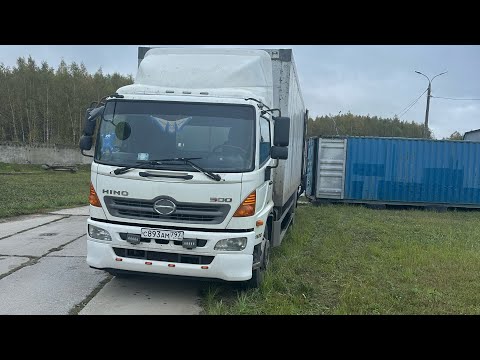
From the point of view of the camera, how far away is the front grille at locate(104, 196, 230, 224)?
Result: 177 inches

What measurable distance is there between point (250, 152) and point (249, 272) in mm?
1401

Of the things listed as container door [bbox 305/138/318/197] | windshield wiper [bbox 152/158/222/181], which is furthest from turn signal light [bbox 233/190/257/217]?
container door [bbox 305/138/318/197]

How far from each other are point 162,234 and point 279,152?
5.95ft

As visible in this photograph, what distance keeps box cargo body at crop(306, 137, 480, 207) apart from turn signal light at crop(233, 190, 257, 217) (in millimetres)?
11211

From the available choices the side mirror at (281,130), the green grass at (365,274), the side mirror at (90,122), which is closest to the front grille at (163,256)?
the green grass at (365,274)

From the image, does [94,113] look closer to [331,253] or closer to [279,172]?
[279,172]

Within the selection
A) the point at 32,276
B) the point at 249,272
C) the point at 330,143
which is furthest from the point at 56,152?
the point at 249,272

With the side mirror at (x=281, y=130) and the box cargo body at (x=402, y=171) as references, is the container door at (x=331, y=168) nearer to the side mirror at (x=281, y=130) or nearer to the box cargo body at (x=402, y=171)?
the box cargo body at (x=402, y=171)

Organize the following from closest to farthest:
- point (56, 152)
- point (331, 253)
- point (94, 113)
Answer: point (94, 113) → point (331, 253) → point (56, 152)

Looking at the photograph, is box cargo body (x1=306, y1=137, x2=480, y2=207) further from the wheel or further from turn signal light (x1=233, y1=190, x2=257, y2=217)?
turn signal light (x1=233, y1=190, x2=257, y2=217)

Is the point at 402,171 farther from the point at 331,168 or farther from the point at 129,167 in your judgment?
the point at 129,167

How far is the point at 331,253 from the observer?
7469mm

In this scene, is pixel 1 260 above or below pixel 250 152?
below

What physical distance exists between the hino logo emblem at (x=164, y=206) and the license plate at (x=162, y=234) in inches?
8.6
